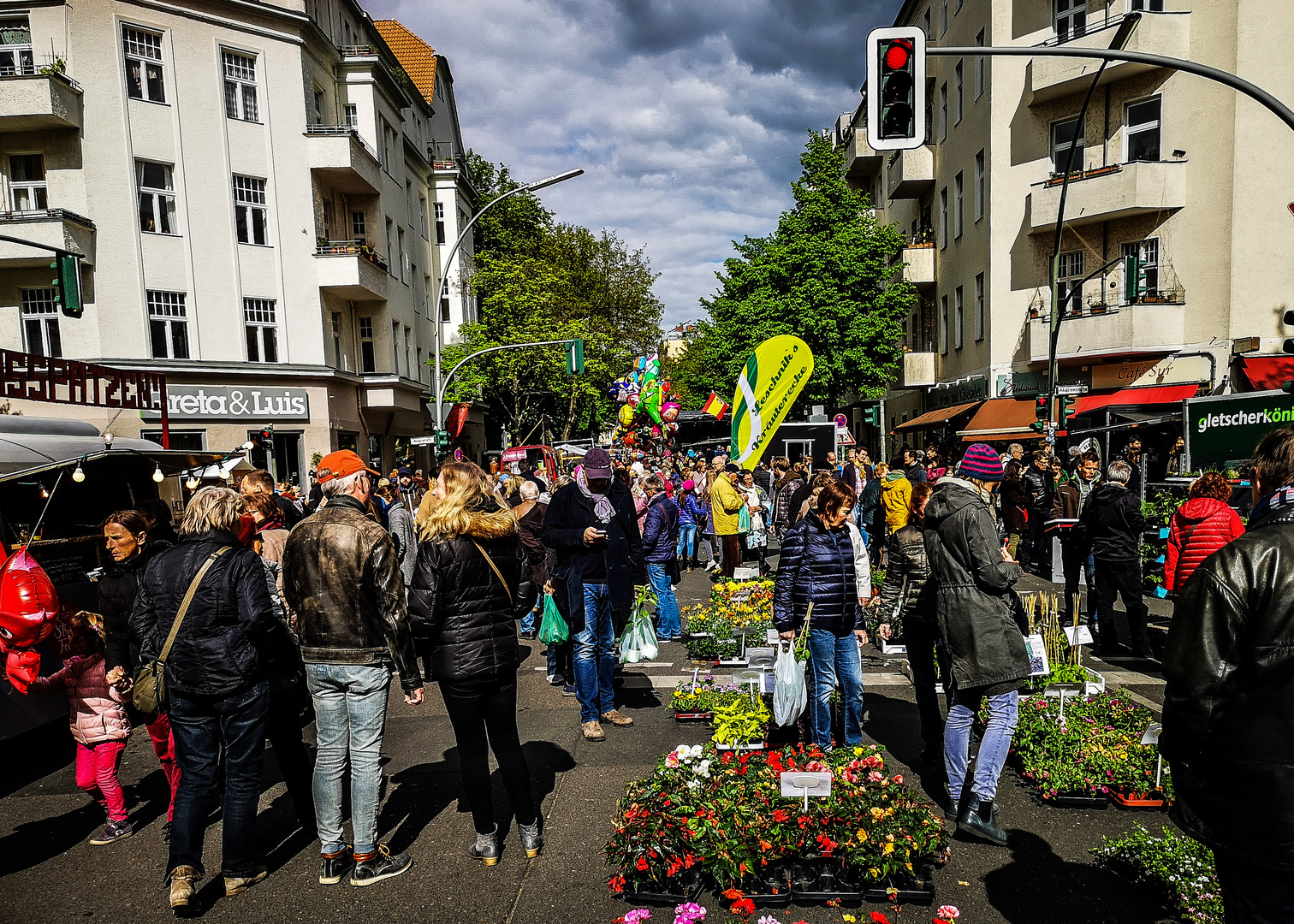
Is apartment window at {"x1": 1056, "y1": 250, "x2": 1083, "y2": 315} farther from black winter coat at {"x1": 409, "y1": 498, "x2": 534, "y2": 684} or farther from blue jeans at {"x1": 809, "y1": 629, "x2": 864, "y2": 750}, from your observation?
black winter coat at {"x1": 409, "y1": 498, "x2": 534, "y2": 684}

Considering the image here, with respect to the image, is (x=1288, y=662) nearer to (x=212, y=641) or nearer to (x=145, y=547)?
(x=212, y=641)

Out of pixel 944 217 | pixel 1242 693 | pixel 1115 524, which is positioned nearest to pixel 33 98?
pixel 1115 524

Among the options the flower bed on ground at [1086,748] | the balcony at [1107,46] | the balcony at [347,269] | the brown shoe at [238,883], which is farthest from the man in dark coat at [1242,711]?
the balcony at [347,269]

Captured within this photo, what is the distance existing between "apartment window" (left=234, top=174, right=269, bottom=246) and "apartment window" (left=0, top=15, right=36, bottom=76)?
16.0ft

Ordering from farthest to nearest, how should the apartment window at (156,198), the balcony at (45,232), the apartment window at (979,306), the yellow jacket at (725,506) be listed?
the apartment window at (979,306), the apartment window at (156,198), the balcony at (45,232), the yellow jacket at (725,506)

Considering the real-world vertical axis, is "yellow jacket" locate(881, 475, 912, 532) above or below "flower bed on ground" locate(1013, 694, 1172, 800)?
above

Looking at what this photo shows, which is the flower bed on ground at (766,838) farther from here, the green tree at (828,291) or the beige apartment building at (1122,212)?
the green tree at (828,291)

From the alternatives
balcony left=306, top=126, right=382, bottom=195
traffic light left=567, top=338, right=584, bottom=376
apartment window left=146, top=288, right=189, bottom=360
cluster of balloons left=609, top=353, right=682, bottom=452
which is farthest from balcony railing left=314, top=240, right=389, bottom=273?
cluster of balloons left=609, top=353, right=682, bottom=452

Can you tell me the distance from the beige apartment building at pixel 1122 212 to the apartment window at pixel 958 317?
55 cm

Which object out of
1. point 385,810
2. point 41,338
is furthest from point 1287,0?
point 41,338

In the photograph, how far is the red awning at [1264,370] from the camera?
1802 centimetres

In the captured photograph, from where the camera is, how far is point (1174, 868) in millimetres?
3412

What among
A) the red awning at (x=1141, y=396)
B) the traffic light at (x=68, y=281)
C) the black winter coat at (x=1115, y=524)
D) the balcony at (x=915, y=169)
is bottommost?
the black winter coat at (x=1115, y=524)

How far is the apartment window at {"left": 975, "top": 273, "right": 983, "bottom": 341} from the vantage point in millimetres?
24750
